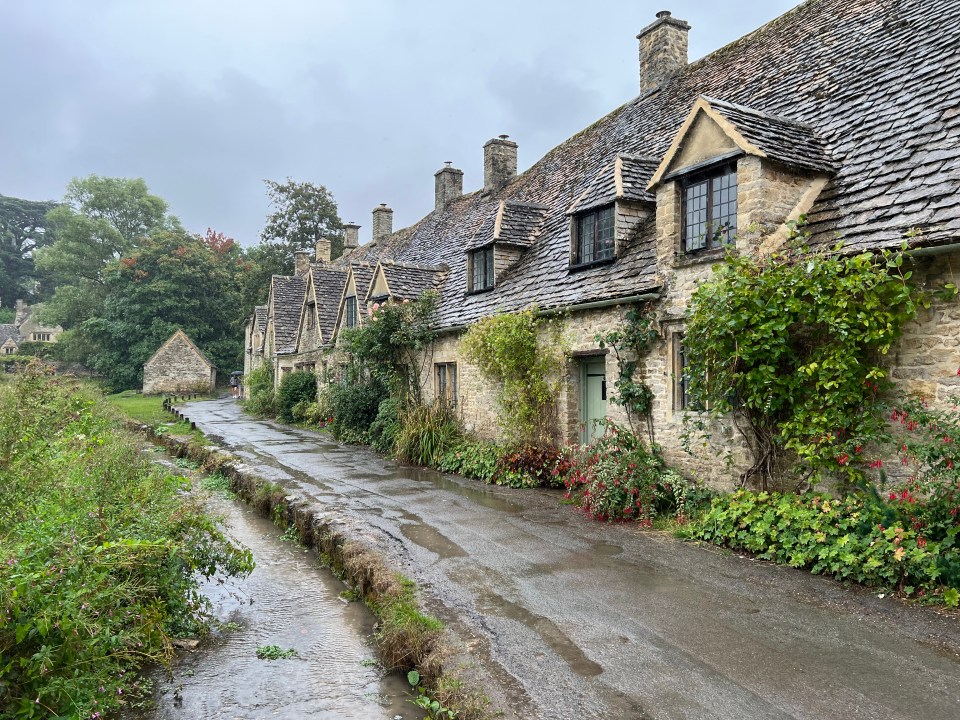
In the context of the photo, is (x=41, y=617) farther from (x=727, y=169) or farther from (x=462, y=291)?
(x=462, y=291)

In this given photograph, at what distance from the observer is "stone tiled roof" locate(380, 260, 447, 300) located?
18.5 metres

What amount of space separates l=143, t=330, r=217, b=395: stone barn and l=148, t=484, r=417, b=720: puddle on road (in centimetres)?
4576

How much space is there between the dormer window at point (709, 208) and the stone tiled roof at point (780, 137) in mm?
561

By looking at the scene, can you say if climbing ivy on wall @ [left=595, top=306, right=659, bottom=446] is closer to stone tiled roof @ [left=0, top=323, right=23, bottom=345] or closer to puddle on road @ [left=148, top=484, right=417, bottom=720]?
puddle on road @ [left=148, top=484, right=417, bottom=720]

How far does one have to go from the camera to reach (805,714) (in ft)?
13.9

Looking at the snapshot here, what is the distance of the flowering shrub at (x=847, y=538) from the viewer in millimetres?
6051

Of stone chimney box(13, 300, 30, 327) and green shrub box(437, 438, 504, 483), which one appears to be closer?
green shrub box(437, 438, 504, 483)

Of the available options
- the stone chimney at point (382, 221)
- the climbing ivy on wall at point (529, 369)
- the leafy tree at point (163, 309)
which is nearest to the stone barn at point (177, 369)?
the leafy tree at point (163, 309)

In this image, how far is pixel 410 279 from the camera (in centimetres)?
1906

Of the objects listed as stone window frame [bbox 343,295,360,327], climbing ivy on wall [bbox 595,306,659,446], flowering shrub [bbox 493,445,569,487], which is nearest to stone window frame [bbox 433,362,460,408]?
flowering shrub [bbox 493,445,569,487]

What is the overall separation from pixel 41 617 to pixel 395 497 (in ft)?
25.1

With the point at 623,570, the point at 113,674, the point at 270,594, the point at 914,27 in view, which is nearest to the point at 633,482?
the point at 623,570

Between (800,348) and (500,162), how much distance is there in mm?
16244

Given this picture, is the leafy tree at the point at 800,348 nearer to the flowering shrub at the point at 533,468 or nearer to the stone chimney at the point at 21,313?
the flowering shrub at the point at 533,468
